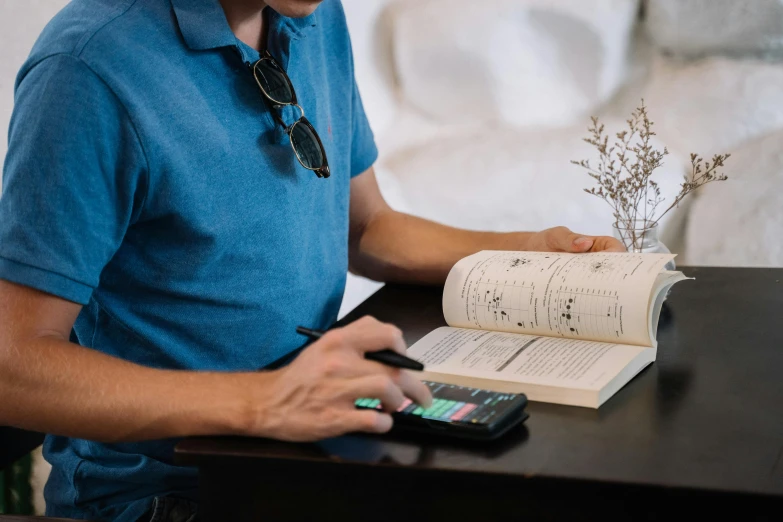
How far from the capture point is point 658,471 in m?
0.69

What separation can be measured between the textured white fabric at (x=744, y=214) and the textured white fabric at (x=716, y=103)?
0.05 metres

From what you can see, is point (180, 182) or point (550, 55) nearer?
point (180, 182)

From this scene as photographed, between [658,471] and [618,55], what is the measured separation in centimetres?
156

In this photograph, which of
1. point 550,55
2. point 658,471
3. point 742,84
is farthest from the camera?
point 550,55

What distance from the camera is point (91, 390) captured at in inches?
33.3

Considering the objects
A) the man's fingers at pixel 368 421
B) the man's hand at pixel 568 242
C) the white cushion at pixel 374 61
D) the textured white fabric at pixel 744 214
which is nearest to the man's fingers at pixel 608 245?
the man's hand at pixel 568 242

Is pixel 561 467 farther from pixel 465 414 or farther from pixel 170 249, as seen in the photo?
pixel 170 249

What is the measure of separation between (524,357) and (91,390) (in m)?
0.41

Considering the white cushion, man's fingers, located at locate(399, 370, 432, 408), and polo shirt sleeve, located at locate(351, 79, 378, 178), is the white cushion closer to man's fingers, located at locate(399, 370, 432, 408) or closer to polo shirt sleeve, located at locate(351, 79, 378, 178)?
polo shirt sleeve, located at locate(351, 79, 378, 178)

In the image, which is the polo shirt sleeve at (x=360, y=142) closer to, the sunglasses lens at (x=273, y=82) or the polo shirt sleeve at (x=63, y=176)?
the sunglasses lens at (x=273, y=82)

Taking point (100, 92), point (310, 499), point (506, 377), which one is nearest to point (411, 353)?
point (506, 377)

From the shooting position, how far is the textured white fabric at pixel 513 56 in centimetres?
209

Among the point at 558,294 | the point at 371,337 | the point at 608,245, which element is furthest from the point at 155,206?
the point at 608,245

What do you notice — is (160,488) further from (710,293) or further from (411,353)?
(710,293)
